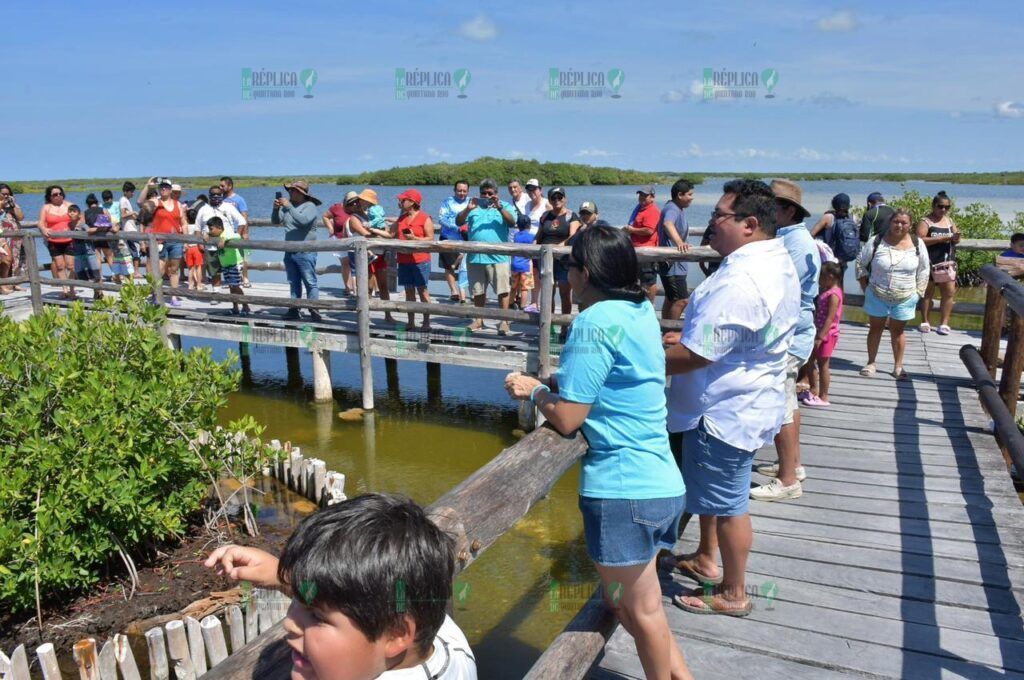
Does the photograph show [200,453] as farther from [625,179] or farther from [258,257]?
[625,179]

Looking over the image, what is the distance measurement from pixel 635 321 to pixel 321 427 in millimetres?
7784

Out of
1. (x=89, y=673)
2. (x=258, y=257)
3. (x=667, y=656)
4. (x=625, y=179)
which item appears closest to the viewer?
(x=667, y=656)

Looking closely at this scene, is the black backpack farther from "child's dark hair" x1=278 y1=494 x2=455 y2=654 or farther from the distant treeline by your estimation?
the distant treeline

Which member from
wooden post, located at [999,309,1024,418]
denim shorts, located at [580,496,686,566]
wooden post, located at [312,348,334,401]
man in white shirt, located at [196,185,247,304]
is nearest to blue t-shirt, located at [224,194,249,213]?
man in white shirt, located at [196,185,247,304]

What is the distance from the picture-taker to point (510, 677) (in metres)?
5.02

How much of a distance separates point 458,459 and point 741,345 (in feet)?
19.6

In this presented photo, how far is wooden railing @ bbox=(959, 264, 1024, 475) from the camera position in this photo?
450 centimetres

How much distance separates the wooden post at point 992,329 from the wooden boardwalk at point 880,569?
2.55 ft

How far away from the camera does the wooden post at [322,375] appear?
10141 millimetres

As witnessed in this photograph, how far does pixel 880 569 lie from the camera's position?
387cm

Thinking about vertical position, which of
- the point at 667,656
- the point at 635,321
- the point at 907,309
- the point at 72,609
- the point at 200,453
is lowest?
the point at 72,609

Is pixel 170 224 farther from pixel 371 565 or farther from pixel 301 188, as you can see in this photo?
pixel 371 565

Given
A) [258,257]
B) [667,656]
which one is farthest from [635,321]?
[258,257]

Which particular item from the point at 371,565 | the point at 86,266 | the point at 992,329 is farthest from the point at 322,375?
the point at 371,565
